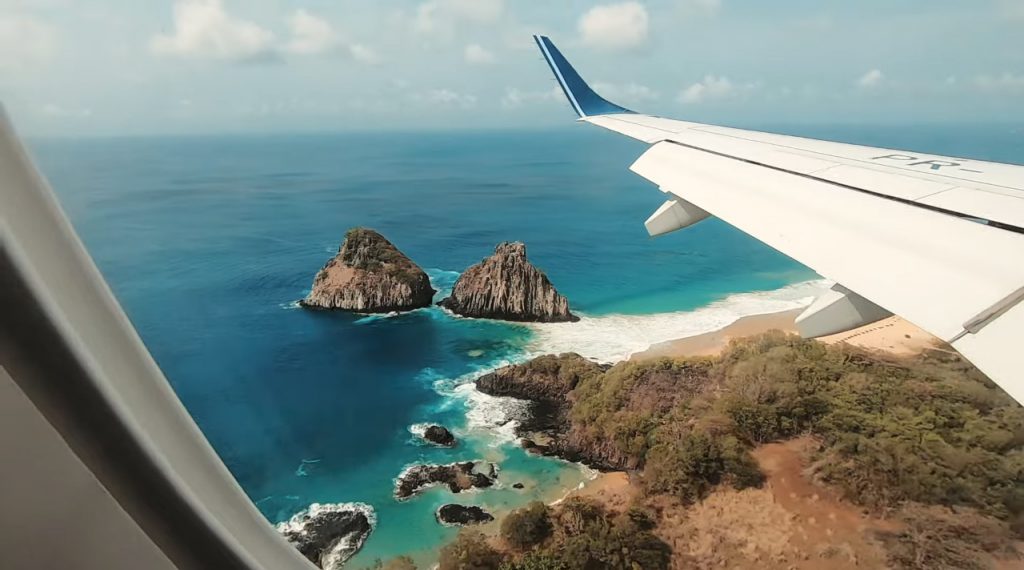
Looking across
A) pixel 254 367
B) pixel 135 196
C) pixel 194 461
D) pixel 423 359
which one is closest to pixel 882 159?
pixel 194 461

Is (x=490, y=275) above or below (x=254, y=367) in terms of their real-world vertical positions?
above

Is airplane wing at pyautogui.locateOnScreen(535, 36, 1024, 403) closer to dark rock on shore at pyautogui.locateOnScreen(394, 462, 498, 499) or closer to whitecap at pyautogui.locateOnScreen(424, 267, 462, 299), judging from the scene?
dark rock on shore at pyautogui.locateOnScreen(394, 462, 498, 499)

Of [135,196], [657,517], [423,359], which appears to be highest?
[135,196]

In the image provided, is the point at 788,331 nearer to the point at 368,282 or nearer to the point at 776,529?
the point at 776,529

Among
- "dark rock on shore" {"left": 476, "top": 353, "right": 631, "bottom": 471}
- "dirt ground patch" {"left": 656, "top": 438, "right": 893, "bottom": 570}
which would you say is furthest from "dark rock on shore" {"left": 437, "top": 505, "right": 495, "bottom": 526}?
"dirt ground patch" {"left": 656, "top": 438, "right": 893, "bottom": 570}

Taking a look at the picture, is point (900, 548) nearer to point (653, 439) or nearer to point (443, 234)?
point (653, 439)

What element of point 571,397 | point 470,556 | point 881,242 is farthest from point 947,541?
point 571,397

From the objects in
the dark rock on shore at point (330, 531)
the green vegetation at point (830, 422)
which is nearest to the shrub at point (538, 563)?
the green vegetation at point (830, 422)

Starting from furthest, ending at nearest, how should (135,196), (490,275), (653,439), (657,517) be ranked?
(135,196), (490,275), (653,439), (657,517)
